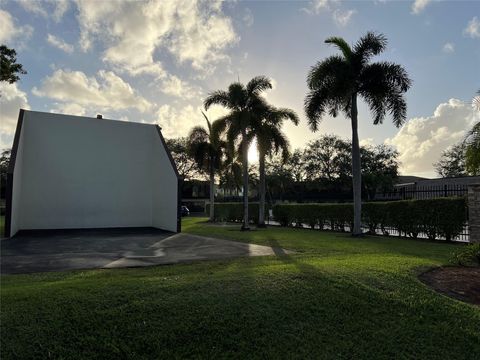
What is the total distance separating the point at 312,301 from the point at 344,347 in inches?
36.1

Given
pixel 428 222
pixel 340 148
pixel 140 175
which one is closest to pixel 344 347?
pixel 428 222

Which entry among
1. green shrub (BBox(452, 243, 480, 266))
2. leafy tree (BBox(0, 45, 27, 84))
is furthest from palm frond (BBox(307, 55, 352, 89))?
leafy tree (BBox(0, 45, 27, 84))

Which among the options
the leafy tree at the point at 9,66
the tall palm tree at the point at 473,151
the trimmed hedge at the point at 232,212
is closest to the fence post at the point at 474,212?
the tall palm tree at the point at 473,151

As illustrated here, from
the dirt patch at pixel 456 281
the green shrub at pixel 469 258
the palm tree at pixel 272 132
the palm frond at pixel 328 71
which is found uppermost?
the palm frond at pixel 328 71

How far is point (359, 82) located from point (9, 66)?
645 inches

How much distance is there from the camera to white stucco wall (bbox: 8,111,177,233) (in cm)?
1778

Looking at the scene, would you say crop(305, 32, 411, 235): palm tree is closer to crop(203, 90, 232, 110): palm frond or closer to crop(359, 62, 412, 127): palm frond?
crop(359, 62, 412, 127): palm frond

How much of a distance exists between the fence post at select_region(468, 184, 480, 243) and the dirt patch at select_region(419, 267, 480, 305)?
4004 mm

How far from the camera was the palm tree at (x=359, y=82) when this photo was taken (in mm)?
15930

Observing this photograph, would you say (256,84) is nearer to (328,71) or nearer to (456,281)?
(328,71)

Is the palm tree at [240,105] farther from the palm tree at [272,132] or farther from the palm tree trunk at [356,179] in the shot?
the palm tree trunk at [356,179]

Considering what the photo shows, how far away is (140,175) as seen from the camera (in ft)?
66.5

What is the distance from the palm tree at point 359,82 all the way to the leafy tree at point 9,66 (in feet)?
45.8

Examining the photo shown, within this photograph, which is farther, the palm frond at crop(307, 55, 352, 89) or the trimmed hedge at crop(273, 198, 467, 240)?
the palm frond at crop(307, 55, 352, 89)
